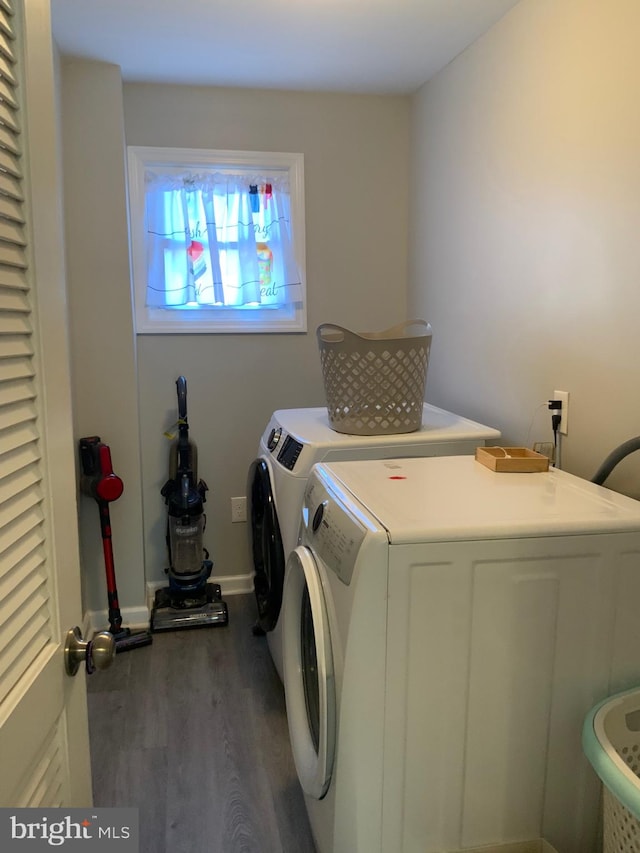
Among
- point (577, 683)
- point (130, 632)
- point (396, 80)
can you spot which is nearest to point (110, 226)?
point (396, 80)

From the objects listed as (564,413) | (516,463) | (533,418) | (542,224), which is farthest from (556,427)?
(542,224)

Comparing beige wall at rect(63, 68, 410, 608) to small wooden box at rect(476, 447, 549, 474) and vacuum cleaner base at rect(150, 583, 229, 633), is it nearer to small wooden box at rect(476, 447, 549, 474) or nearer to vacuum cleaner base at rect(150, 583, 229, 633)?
vacuum cleaner base at rect(150, 583, 229, 633)

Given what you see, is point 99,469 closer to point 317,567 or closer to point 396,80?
point 317,567

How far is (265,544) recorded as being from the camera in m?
2.42

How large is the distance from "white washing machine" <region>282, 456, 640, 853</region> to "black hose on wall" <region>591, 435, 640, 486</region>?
22 centimetres

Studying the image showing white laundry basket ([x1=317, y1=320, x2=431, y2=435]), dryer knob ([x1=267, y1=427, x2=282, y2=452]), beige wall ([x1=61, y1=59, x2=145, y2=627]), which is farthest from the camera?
beige wall ([x1=61, y1=59, x2=145, y2=627])

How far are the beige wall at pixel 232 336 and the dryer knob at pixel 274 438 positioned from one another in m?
0.72

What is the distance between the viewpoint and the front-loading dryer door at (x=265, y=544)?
7.16ft

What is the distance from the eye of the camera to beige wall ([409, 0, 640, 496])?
1.70 m

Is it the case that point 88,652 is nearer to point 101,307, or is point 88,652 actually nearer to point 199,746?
point 199,746

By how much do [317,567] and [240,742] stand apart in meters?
0.98

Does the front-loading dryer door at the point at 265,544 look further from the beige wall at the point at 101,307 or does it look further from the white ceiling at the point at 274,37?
the white ceiling at the point at 274,37

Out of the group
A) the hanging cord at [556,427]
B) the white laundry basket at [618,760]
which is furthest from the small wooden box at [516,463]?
the white laundry basket at [618,760]

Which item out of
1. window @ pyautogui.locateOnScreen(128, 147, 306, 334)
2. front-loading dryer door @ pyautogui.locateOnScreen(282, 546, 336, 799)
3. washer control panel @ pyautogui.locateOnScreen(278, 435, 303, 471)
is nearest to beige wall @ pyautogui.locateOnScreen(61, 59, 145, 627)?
window @ pyautogui.locateOnScreen(128, 147, 306, 334)
